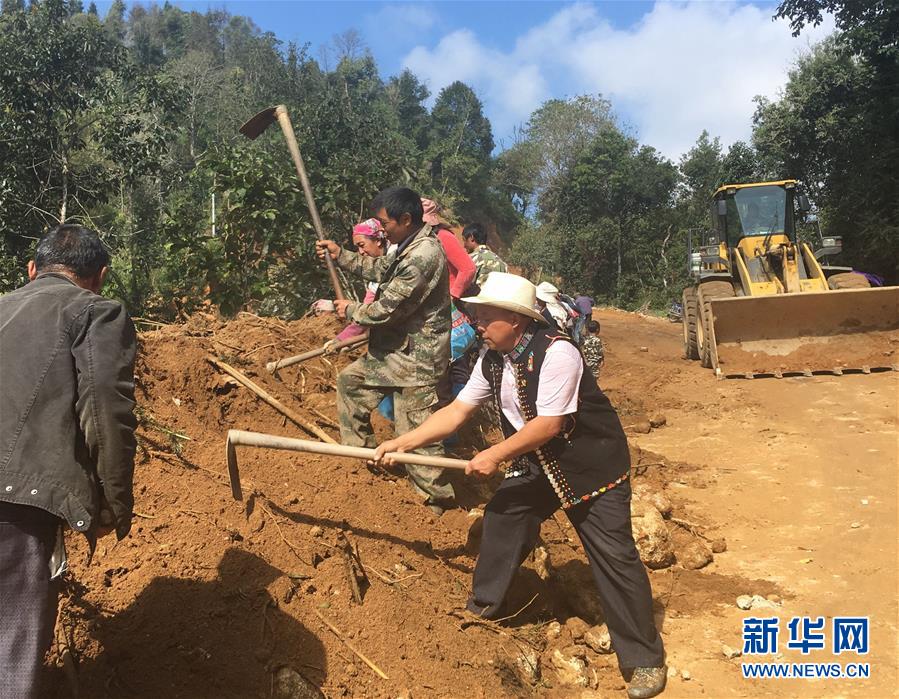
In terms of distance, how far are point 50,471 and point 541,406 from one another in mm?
1747

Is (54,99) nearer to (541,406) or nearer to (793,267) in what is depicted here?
(541,406)

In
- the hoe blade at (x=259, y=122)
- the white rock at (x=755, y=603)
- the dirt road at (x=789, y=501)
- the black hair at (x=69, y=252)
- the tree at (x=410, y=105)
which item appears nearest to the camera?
the black hair at (x=69, y=252)

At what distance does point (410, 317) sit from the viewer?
420cm

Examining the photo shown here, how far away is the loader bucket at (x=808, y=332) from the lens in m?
8.71

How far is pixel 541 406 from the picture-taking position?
2908mm

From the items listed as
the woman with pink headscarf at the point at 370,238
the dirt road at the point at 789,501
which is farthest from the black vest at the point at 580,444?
the woman with pink headscarf at the point at 370,238

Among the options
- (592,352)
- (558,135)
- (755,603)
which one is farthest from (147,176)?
(558,135)

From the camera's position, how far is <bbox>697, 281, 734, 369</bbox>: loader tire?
947cm

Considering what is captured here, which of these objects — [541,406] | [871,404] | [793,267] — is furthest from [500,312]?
[793,267]

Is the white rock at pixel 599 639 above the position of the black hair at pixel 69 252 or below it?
below

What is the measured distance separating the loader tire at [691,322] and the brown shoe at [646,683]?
8.04m

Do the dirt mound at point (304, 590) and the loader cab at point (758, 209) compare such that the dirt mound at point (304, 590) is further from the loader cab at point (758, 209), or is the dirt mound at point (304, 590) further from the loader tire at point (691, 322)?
the loader cab at point (758, 209)

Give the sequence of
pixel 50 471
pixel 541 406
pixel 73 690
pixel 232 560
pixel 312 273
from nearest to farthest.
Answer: pixel 50 471, pixel 73 690, pixel 541 406, pixel 232 560, pixel 312 273

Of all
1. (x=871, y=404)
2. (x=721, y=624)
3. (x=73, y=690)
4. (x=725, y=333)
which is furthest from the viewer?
(x=725, y=333)
